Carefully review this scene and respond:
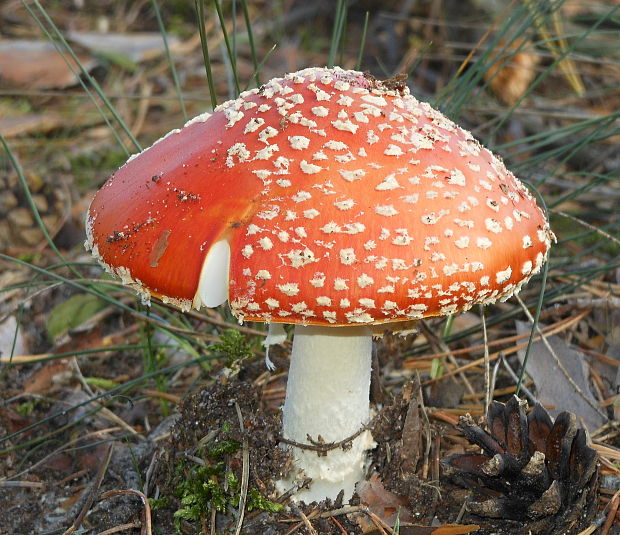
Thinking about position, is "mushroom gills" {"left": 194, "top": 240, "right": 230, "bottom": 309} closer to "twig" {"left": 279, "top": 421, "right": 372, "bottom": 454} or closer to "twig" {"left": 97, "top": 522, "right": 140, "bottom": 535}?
"twig" {"left": 279, "top": 421, "right": 372, "bottom": 454}

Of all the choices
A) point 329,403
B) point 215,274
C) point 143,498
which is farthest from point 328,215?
point 143,498

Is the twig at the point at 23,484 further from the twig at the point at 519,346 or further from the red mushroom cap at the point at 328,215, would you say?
the twig at the point at 519,346

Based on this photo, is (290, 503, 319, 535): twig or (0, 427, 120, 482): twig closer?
(290, 503, 319, 535): twig

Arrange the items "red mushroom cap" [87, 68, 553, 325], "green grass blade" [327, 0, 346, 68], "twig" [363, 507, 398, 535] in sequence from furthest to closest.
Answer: "green grass blade" [327, 0, 346, 68] < "twig" [363, 507, 398, 535] < "red mushroom cap" [87, 68, 553, 325]

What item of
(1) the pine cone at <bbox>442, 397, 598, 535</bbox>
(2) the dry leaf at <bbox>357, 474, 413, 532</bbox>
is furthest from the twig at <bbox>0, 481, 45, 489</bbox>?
(1) the pine cone at <bbox>442, 397, 598, 535</bbox>

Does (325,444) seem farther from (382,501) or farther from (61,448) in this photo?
(61,448)

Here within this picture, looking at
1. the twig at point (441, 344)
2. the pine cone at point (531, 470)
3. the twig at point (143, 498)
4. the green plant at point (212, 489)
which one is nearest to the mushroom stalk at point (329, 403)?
the green plant at point (212, 489)

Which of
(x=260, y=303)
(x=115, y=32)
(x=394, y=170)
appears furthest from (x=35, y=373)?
(x=115, y=32)
